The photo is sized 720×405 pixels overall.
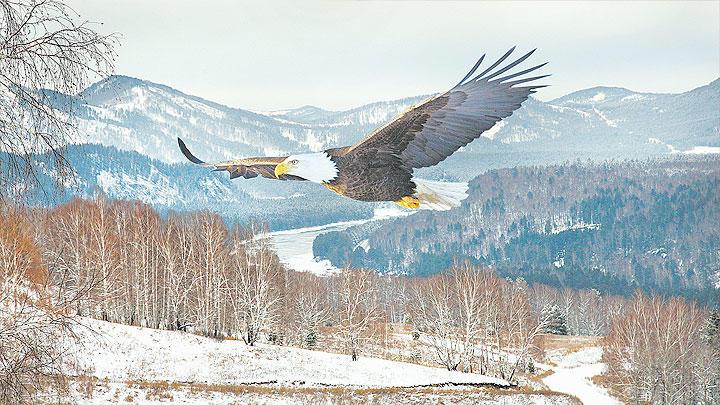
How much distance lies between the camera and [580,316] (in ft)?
299

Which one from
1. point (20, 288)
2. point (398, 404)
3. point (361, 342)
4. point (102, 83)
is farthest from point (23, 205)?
point (361, 342)

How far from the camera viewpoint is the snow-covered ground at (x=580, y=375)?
39719mm

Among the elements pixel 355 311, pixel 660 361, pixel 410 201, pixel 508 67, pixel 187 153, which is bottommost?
pixel 660 361

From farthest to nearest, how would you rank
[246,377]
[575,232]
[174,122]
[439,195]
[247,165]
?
[575,232] → [246,377] → [174,122] → [247,165] → [439,195]

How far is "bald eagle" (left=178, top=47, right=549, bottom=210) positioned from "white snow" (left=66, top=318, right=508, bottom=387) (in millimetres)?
23637

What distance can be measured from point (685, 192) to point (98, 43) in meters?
193

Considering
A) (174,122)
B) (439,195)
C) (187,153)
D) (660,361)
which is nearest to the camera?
(439,195)

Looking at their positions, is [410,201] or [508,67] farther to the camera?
[410,201]

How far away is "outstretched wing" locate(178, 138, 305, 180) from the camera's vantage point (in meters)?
5.91

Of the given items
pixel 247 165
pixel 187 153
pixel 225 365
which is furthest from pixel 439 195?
pixel 225 365

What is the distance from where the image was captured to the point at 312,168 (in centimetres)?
486

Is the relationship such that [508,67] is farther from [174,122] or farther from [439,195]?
[174,122]

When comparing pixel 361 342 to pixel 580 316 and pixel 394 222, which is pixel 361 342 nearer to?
pixel 580 316

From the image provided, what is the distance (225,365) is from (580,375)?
29072mm
